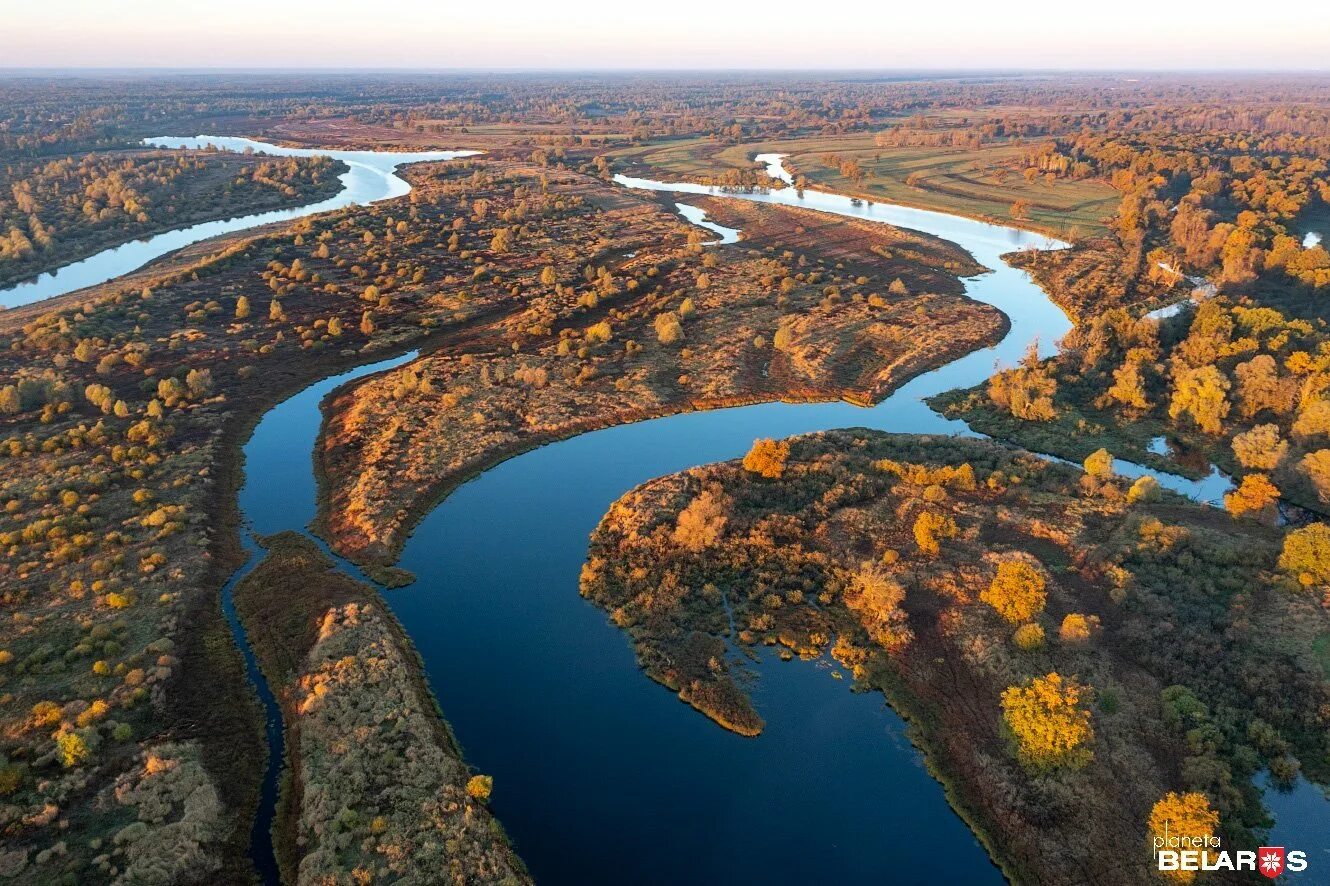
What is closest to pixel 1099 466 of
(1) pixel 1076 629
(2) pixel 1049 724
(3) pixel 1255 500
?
(3) pixel 1255 500

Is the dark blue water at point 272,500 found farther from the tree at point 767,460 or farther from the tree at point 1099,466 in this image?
the tree at point 1099,466

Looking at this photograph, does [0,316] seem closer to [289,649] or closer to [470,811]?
[289,649]

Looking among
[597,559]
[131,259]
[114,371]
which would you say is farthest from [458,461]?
[131,259]

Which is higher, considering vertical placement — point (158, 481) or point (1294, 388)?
point (1294, 388)

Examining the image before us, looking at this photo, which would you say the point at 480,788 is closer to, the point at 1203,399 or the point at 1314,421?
the point at 1314,421

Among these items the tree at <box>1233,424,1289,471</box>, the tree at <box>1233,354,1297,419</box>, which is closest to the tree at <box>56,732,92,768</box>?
the tree at <box>1233,424,1289,471</box>

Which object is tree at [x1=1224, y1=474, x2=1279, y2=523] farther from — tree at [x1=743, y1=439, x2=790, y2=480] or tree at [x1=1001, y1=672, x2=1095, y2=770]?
tree at [x1=743, y1=439, x2=790, y2=480]

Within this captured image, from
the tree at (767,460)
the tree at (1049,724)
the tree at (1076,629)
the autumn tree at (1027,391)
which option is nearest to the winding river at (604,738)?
the tree at (1049,724)
